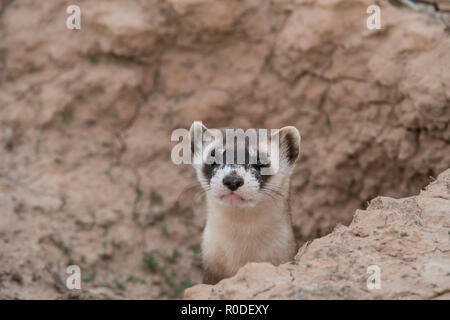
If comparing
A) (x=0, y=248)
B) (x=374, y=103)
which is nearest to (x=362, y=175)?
(x=374, y=103)

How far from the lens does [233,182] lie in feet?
13.4

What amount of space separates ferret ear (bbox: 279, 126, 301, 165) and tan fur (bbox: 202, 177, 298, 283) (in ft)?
0.68

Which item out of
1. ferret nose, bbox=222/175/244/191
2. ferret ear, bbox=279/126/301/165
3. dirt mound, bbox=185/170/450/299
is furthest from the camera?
ferret ear, bbox=279/126/301/165

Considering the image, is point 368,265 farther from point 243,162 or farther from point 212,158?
point 212,158

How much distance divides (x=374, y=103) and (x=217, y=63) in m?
1.61

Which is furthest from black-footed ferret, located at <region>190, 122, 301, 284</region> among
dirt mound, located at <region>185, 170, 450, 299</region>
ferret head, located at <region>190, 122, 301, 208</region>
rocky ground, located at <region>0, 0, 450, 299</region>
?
rocky ground, located at <region>0, 0, 450, 299</region>

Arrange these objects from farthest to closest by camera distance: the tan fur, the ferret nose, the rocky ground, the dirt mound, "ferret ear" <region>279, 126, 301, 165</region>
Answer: the rocky ground, "ferret ear" <region>279, 126, 301, 165</region>, the tan fur, the ferret nose, the dirt mound

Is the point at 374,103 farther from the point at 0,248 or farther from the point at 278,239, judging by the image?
the point at 0,248

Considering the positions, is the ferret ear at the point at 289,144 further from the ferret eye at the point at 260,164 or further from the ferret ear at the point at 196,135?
the ferret ear at the point at 196,135

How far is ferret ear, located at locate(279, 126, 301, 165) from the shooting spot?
4703 millimetres

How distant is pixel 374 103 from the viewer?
570 centimetres

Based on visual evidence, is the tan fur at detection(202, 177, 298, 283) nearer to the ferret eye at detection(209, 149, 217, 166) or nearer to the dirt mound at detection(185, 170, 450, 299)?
the ferret eye at detection(209, 149, 217, 166)

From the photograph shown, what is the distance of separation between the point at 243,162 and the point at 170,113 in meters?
2.24

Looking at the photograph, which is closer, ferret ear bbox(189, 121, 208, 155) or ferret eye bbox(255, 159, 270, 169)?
ferret eye bbox(255, 159, 270, 169)
